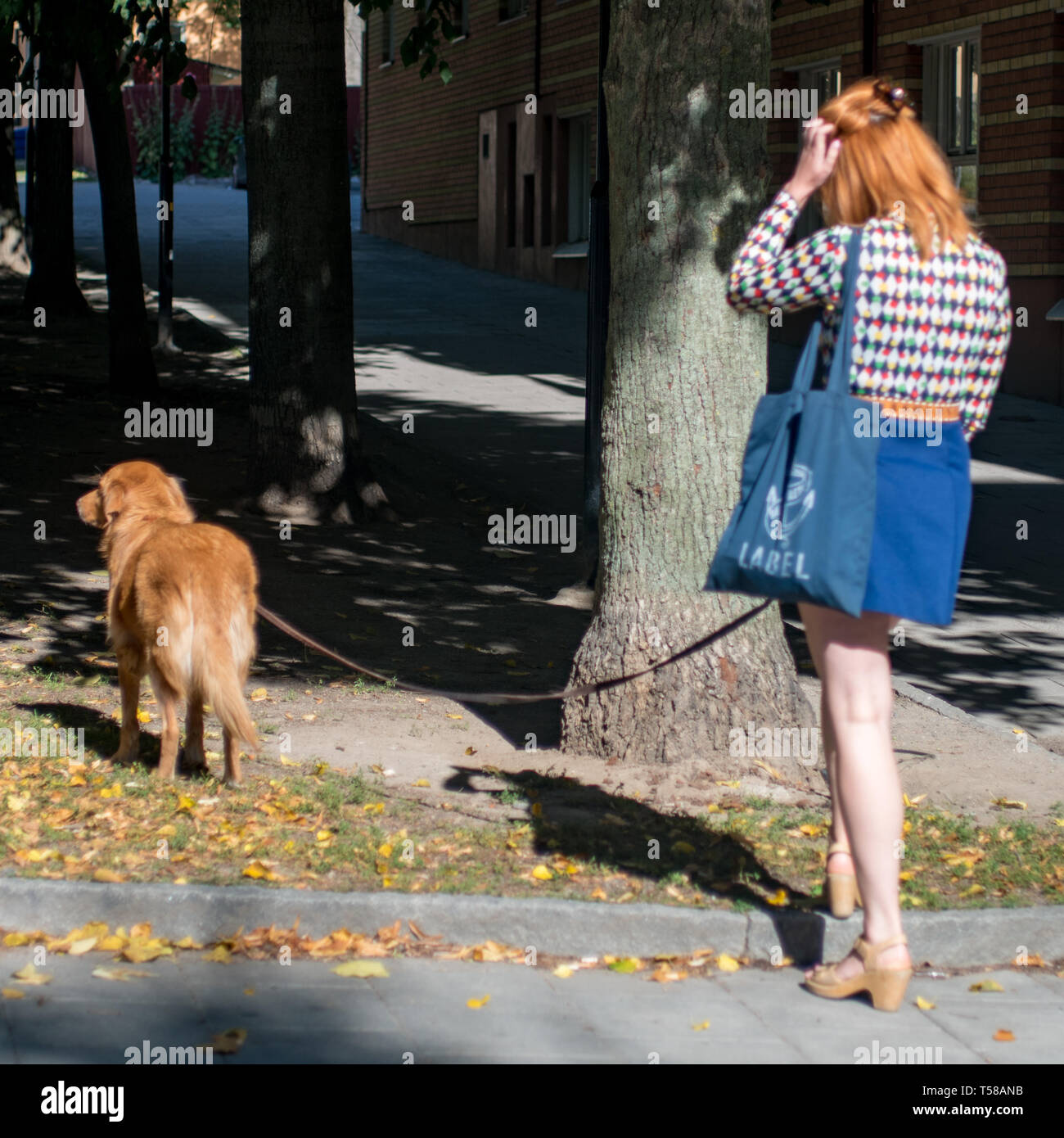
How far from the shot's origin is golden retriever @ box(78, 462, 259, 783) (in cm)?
531

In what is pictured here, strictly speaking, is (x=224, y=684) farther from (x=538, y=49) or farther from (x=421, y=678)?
(x=538, y=49)

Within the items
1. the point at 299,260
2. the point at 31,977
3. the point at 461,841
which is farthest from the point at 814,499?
the point at 299,260

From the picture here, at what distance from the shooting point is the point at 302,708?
695 centimetres

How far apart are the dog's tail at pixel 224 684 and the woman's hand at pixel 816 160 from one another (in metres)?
2.56

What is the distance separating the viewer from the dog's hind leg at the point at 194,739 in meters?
5.68

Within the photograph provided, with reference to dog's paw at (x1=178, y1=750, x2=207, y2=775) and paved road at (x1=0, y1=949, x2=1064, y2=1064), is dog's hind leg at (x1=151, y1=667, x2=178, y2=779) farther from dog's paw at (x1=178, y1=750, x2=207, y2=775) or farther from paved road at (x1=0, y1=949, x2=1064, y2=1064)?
paved road at (x1=0, y1=949, x2=1064, y2=1064)

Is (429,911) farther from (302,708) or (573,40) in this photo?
(573,40)

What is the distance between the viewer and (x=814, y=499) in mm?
3703

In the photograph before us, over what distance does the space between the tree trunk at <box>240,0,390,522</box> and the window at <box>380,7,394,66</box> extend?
89.8 feet

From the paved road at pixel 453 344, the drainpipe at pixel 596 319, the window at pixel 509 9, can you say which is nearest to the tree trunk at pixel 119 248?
the paved road at pixel 453 344

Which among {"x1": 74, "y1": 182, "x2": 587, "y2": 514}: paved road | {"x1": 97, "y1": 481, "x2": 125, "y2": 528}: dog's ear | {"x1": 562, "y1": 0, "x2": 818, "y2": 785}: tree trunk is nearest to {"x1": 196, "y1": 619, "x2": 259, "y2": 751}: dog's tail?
{"x1": 97, "y1": 481, "x2": 125, "y2": 528}: dog's ear

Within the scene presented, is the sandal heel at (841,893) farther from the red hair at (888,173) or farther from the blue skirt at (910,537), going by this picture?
the red hair at (888,173)

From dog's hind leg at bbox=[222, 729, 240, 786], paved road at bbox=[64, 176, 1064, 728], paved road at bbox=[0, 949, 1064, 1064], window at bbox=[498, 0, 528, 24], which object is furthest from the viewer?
window at bbox=[498, 0, 528, 24]

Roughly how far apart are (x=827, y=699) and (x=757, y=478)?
60 centimetres
